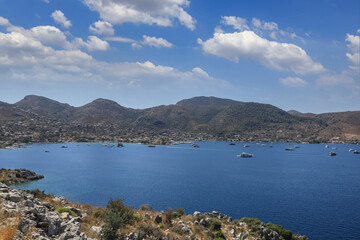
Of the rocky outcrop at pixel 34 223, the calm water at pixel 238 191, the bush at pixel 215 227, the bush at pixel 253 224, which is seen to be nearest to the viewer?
the rocky outcrop at pixel 34 223

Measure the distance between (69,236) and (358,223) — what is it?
48.6m

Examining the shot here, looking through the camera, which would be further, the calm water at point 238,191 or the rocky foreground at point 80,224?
the calm water at point 238,191

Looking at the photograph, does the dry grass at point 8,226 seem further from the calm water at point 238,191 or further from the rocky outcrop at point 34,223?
the calm water at point 238,191

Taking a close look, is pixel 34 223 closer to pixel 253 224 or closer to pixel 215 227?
pixel 215 227

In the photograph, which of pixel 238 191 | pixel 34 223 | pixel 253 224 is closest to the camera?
pixel 34 223

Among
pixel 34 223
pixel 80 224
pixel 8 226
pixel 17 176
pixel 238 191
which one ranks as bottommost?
pixel 238 191

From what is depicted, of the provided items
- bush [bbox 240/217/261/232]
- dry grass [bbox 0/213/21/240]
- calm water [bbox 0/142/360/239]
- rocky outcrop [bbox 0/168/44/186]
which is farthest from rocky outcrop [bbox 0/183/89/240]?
rocky outcrop [bbox 0/168/44/186]

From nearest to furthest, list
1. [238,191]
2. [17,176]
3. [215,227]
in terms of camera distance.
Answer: [215,227]
[238,191]
[17,176]

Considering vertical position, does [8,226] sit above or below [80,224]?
above

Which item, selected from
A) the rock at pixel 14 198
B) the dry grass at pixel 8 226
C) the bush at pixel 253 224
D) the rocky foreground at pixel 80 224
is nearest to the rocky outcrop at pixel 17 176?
the rocky foreground at pixel 80 224

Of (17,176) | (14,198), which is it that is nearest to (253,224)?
(14,198)

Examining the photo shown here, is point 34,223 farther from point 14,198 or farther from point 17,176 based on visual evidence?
point 17,176

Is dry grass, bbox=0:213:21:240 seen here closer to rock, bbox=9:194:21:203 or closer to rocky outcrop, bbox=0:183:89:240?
rocky outcrop, bbox=0:183:89:240

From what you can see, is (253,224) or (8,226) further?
(253,224)
